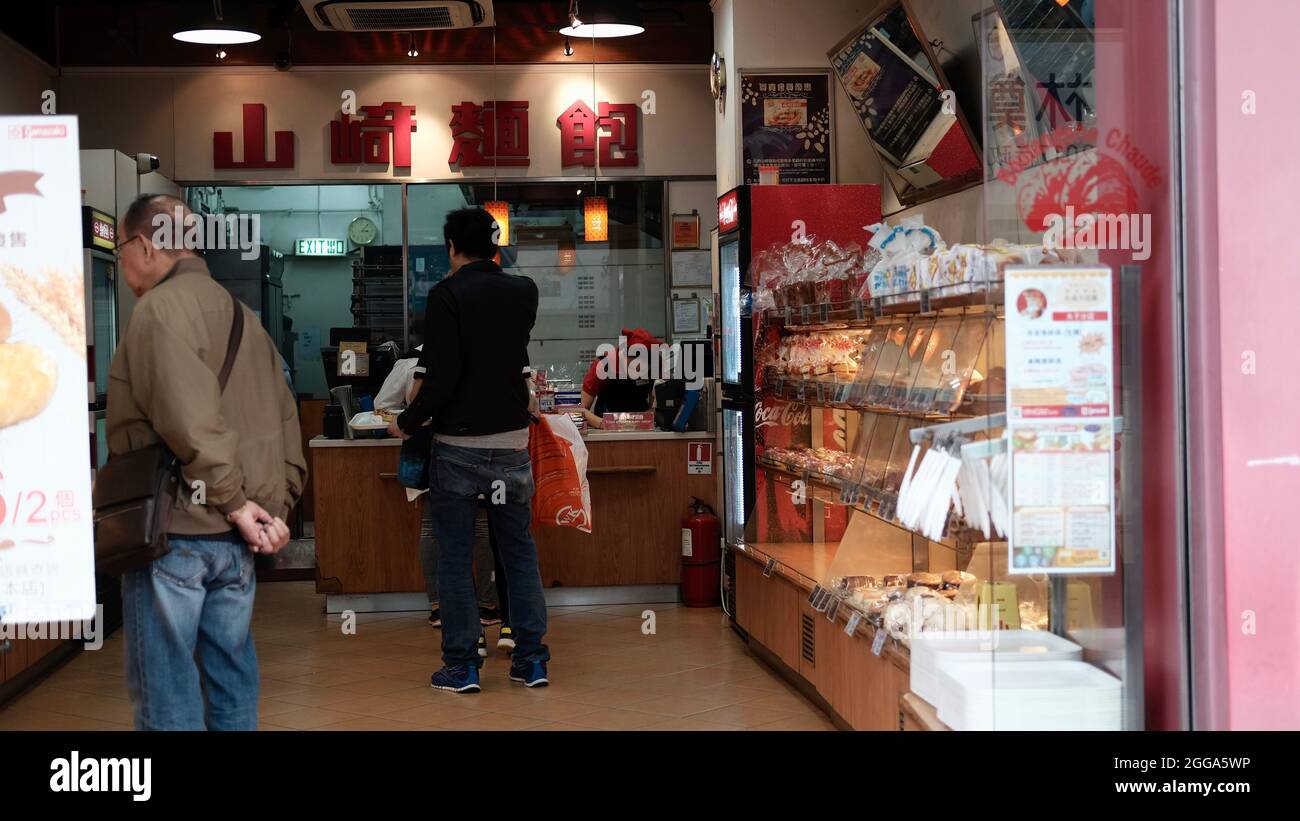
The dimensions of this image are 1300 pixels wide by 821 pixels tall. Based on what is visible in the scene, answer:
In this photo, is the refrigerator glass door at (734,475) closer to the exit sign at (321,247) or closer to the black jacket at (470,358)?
the black jacket at (470,358)

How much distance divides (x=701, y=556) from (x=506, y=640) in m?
1.51

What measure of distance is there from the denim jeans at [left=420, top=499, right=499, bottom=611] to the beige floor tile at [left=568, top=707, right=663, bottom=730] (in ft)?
5.18

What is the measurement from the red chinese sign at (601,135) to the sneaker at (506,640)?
468 centimetres

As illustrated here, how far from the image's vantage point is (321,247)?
10.1 m

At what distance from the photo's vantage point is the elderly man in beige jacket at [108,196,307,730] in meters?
3.21

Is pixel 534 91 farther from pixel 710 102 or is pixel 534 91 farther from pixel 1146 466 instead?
pixel 1146 466

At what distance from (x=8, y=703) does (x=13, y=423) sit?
2338 mm

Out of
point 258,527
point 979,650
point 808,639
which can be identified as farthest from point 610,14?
point 979,650

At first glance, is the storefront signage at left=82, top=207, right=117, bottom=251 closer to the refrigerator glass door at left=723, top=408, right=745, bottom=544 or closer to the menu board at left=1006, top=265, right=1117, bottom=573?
the refrigerator glass door at left=723, top=408, right=745, bottom=544

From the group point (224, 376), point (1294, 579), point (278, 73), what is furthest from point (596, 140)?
point (1294, 579)

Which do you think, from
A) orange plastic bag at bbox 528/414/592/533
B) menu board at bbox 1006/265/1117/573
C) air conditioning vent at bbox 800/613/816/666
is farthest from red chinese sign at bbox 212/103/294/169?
menu board at bbox 1006/265/1117/573

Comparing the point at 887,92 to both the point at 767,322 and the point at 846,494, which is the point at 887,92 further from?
the point at 846,494

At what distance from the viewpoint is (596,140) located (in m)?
9.92

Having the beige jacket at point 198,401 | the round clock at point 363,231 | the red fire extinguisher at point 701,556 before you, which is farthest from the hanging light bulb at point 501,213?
the beige jacket at point 198,401
